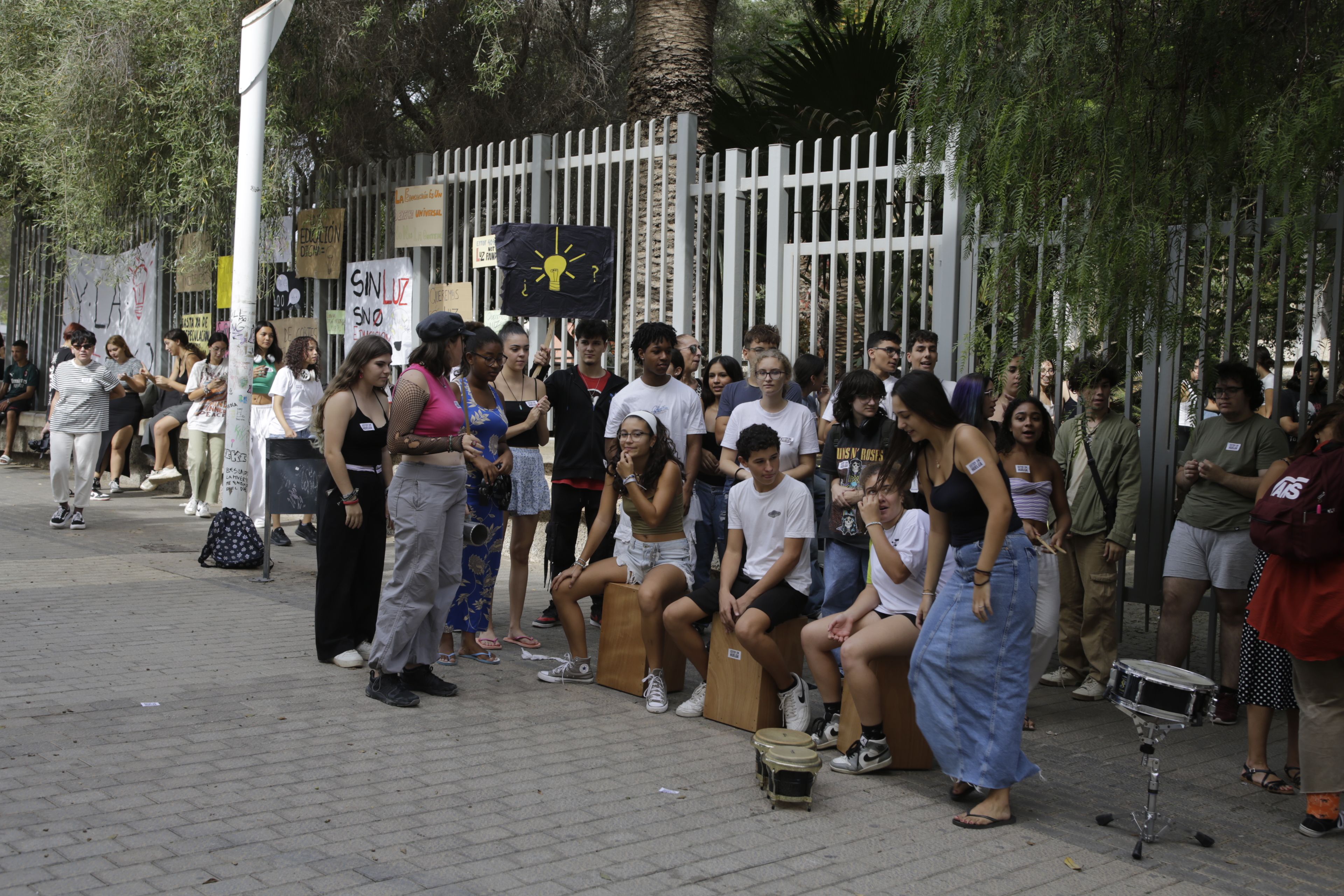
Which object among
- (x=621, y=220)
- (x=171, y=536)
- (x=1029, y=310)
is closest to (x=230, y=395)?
(x=171, y=536)

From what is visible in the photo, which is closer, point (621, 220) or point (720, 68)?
point (621, 220)

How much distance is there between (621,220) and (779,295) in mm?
1850

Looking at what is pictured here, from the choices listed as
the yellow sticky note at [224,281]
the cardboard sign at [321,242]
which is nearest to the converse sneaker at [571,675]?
the cardboard sign at [321,242]

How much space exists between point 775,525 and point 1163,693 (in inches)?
81.4

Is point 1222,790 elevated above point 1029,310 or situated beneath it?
situated beneath

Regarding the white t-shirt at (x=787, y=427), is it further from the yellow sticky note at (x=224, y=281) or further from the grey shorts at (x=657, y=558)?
the yellow sticky note at (x=224, y=281)

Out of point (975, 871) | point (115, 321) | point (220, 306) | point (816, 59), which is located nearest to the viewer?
point (975, 871)

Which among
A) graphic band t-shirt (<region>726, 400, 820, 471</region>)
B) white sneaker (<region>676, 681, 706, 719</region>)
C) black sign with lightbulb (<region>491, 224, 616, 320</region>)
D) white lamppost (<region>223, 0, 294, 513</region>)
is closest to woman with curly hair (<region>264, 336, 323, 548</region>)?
white lamppost (<region>223, 0, 294, 513</region>)

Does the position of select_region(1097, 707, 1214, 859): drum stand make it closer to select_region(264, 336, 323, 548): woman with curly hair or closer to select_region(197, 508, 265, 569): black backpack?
select_region(197, 508, 265, 569): black backpack

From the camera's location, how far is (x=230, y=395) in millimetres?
10320

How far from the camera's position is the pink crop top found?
20.7 feet

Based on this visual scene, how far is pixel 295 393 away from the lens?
1129 centimetres

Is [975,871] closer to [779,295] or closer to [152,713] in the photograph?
[152,713]

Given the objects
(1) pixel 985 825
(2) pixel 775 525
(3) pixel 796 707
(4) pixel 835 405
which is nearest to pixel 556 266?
(4) pixel 835 405
